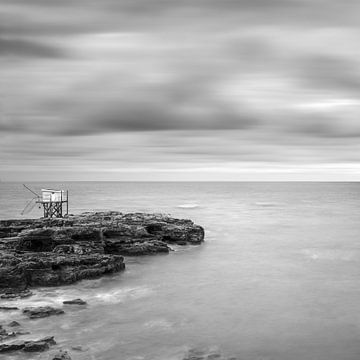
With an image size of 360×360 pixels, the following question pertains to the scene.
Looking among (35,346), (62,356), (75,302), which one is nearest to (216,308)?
(75,302)

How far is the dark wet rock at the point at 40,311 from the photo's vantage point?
23.6 m

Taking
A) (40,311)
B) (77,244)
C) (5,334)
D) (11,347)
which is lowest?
(40,311)

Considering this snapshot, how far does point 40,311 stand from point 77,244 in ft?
46.5

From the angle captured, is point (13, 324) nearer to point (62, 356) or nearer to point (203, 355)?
point (62, 356)

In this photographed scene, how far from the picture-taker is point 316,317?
2564 centimetres

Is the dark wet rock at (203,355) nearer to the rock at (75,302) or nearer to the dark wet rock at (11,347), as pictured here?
the dark wet rock at (11,347)

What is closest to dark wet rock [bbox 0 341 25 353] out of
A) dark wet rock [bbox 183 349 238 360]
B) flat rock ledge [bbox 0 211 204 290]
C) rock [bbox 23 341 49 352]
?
rock [bbox 23 341 49 352]

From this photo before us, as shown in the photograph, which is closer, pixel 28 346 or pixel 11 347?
pixel 11 347

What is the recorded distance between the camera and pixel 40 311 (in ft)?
78.8

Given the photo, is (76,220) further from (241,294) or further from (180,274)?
(241,294)

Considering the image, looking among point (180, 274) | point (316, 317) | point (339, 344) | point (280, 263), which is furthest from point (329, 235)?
point (339, 344)

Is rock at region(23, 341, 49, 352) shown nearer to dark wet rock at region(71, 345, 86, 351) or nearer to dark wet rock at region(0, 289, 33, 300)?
dark wet rock at region(71, 345, 86, 351)

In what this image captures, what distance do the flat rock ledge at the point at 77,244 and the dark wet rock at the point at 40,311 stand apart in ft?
11.6

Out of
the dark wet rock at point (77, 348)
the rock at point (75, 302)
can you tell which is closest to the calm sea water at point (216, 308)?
the dark wet rock at point (77, 348)
